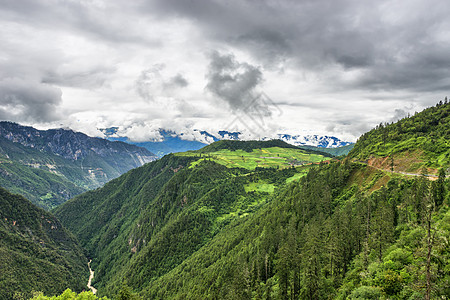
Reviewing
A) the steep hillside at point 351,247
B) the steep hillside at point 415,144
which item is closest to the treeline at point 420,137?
the steep hillside at point 415,144

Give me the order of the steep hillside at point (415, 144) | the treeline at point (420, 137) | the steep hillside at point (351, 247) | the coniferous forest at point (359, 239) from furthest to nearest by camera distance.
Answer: the treeline at point (420, 137)
the steep hillside at point (415, 144)
the coniferous forest at point (359, 239)
the steep hillside at point (351, 247)

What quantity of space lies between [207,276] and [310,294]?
85098 mm

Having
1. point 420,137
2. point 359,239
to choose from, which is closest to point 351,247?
point 359,239

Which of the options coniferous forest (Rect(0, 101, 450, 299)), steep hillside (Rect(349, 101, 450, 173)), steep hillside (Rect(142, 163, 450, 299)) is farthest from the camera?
steep hillside (Rect(349, 101, 450, 173))

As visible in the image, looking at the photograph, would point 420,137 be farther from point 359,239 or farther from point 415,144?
point 359,239

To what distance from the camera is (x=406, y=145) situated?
103062 mm

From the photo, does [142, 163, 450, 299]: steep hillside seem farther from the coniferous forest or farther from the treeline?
the treeline

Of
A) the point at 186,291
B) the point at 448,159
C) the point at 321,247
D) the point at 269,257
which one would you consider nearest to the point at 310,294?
the point at 321,247

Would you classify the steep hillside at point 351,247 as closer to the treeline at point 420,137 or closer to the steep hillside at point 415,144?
the steep hillside at point 415,144

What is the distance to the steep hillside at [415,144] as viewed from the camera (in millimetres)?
86875

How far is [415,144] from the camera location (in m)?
100

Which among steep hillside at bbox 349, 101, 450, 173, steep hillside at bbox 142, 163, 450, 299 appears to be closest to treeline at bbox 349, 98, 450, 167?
steep hillside at bbox 349, 101, 450, 173

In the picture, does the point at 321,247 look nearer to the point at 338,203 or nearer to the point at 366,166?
the point at 338,203

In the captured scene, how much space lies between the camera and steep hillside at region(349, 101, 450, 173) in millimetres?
86875
